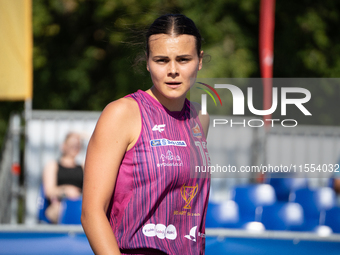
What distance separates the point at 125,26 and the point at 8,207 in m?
4.62

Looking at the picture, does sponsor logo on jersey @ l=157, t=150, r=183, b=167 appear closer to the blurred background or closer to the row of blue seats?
the row of blue seats

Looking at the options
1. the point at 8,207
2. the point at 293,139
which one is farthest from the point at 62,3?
the point at 293,139

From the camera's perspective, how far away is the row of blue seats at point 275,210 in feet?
13.3

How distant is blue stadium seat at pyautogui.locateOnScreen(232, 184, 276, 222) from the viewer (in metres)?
4.40

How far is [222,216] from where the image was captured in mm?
4137

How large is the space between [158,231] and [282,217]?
9.84 feet

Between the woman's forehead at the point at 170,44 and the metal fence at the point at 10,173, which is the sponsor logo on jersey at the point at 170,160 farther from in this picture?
the metal fence at the point at 10,173

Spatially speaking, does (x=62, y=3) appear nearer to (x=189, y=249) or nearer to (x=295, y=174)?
(x=295, y=174)

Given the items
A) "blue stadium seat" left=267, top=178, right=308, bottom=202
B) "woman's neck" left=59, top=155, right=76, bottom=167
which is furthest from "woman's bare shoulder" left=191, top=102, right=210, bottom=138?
"woman's neck" left=59, top=155, right=76, bottom=167

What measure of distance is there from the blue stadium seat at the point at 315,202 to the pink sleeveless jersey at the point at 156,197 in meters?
3.27

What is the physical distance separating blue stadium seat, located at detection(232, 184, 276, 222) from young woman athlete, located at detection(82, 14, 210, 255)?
3055mm

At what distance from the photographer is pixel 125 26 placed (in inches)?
64.5

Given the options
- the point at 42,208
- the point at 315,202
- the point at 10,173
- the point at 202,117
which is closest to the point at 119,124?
the point at 202,117

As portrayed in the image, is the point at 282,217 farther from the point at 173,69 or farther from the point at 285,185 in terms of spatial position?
the point at 173,69
